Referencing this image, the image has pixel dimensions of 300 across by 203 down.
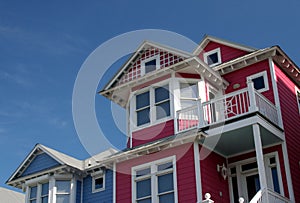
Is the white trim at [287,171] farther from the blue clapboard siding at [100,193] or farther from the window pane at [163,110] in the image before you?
the blue clapboard siding at [100,193]

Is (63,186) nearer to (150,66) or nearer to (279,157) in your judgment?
(150,66)

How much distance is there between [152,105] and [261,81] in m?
4.21

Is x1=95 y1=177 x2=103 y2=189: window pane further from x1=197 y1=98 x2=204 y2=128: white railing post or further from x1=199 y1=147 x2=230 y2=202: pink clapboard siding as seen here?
x1=197 y1=98 x2=204 y2=128: white railing post

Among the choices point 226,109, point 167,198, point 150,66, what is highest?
point 150,66

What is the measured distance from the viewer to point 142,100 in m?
19.3

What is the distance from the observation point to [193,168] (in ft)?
53.2

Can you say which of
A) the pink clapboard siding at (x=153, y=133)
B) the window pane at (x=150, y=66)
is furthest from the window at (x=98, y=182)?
the window pane at (x=150, y=66)

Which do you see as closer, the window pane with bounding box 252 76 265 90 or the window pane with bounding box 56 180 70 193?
the window pane with bounding box 252 76 265 90

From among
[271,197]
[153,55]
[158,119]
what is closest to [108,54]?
[153,55]

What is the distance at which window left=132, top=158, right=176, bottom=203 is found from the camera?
16700mm

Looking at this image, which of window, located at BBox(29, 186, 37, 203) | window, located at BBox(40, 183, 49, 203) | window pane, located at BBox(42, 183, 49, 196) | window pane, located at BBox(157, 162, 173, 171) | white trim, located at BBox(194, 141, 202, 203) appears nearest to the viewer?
white trim, located at BBox(194, 141, 202, 203)

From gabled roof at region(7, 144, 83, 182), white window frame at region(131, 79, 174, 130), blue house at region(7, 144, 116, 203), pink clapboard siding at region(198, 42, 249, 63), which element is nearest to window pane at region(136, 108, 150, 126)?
white window frame at region(131, 79, 174, 130)

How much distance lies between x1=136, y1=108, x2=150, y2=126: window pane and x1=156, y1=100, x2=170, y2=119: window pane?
1.52 ft

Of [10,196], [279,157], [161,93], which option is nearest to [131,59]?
[161,93]
